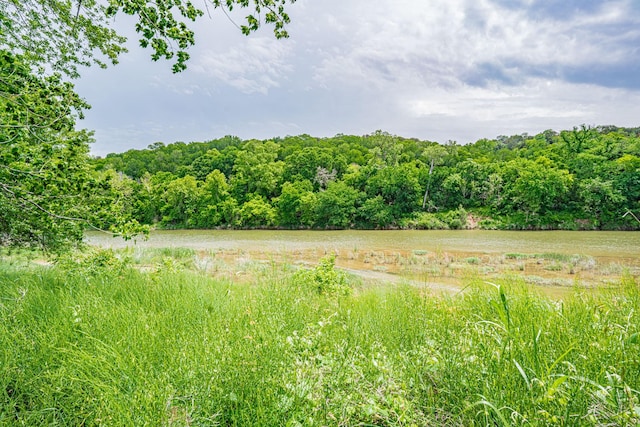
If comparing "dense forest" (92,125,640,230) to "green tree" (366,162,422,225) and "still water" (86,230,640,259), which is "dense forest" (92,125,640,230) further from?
"still water" (86,230,640,259)

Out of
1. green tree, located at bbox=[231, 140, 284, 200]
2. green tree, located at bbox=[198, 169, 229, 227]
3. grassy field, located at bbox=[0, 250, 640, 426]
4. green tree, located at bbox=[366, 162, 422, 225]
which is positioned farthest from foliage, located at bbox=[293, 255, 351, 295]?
green tree, located at bbox=[231, 140, 284, 200]

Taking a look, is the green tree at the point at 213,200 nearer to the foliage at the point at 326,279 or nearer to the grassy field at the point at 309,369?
the foliage at the point at 326,279

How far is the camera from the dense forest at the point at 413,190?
42.6 meters

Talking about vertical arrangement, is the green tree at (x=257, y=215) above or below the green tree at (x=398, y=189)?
below

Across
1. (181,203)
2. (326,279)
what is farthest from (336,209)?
(326,279)

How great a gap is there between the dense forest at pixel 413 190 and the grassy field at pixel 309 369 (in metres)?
43.1

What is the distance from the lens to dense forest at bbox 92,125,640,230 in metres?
42.6

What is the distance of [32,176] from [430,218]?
48639 mm

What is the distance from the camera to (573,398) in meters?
1.40

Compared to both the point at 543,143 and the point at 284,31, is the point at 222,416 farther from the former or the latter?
the point at 543,143

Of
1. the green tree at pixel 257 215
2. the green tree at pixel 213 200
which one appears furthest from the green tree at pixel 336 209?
the green tree at pixel 213 200

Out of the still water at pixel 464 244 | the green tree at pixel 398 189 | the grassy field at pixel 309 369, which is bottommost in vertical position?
the still water at pixel 464 244

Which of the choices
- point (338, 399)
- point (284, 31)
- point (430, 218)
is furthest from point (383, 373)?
point (430, 218)

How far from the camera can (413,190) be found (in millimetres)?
51312
